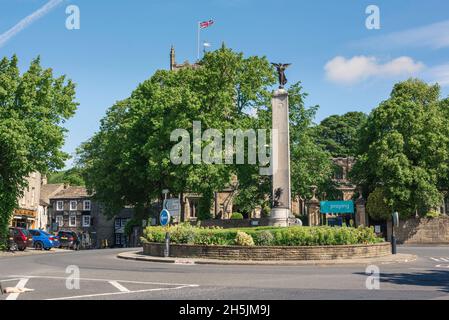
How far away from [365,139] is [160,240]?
102 feet

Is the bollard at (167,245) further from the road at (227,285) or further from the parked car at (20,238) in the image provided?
the parked car at (20,238)

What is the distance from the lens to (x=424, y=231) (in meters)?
46.9

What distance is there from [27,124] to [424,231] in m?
35.6

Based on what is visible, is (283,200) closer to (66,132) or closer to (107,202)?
(66,132)

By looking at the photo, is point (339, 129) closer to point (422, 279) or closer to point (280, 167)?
point (280, 167)

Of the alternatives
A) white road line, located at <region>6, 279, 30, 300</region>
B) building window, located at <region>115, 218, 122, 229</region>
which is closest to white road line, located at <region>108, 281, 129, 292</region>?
white road line, located at <region>6, 279, 30, 300</region>

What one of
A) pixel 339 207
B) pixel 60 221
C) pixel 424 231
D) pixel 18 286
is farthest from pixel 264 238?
pixel 60 221

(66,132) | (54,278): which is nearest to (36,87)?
(66,132)

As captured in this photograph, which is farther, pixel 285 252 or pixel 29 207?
pixel 29 207

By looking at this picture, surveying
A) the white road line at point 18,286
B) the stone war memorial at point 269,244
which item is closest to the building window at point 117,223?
the stone war memorial at point 269,244

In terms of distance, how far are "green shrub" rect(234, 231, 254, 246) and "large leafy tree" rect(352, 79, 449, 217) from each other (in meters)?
25.8

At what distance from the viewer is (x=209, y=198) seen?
48781 millimetres

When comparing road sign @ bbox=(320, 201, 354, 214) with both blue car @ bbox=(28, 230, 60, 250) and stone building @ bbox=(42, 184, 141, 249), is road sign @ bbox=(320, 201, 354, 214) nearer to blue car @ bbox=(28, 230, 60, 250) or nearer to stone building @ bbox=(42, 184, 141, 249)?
blue car @ bbox=(28, 230, 60, 250)

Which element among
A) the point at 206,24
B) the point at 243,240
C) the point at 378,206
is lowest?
the point at 243,240
